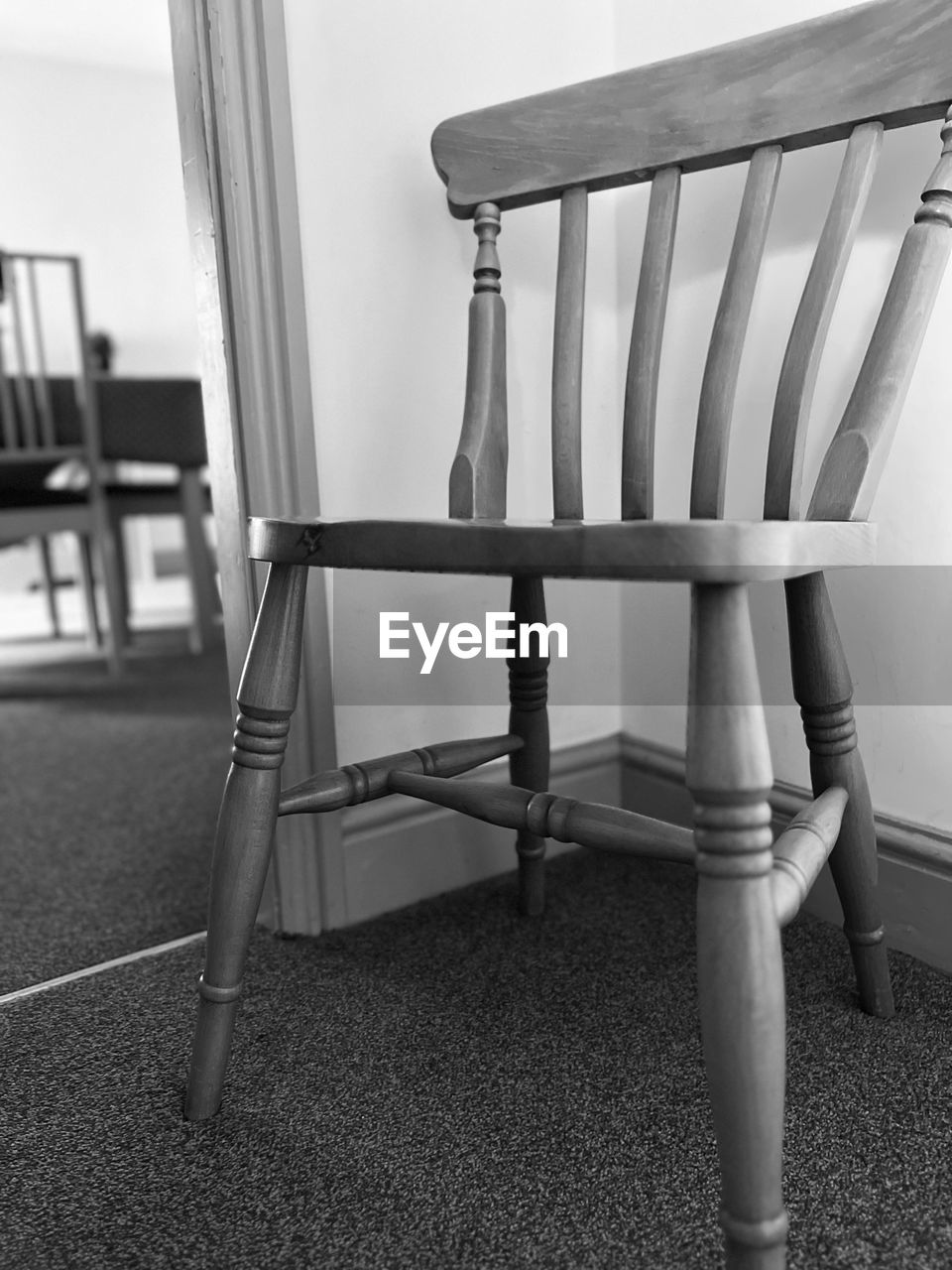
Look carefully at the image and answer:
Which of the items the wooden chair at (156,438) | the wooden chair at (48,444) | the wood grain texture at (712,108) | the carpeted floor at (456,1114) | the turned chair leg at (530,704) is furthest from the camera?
the wooden chair at (156,438)

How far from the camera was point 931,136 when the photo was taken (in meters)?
0.82

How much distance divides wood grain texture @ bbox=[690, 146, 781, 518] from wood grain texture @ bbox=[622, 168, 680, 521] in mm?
46

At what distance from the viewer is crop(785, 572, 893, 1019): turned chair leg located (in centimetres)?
75

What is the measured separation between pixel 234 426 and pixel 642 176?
40cm

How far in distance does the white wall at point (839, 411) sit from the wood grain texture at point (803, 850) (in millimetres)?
223

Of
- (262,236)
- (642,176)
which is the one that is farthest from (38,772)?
(642,176)

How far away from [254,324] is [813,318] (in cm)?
47

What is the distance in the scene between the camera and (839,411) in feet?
3.02

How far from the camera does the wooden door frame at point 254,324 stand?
0.90 m

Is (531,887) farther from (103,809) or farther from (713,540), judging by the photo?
(103,809)

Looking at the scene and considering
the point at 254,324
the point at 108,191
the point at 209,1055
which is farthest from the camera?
the point at 108,191

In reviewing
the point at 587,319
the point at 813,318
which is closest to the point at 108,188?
the point at 587,319

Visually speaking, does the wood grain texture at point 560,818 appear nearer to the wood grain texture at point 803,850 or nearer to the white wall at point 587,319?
the wood grain texture at point 803,850

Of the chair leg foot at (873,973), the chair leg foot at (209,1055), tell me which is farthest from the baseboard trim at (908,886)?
the chair leg foot at (209,1055)
